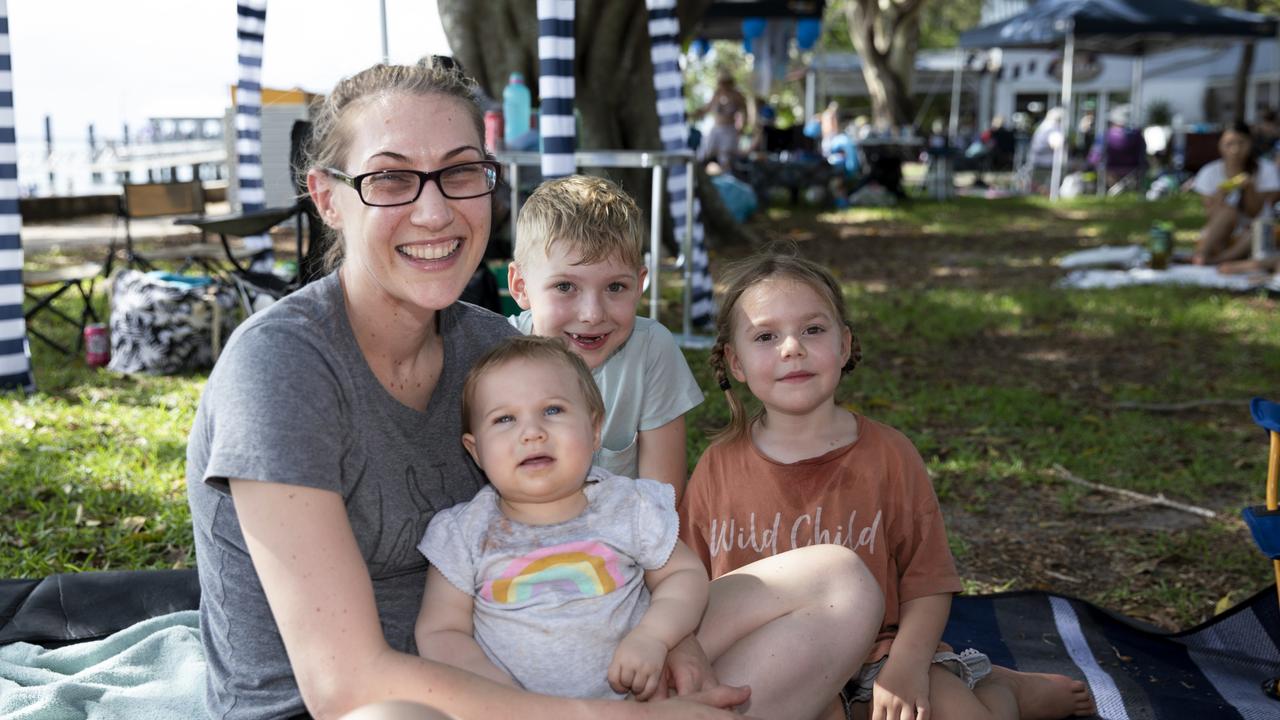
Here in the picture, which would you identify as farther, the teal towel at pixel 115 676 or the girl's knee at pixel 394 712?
the teal towel at pixel 115 676

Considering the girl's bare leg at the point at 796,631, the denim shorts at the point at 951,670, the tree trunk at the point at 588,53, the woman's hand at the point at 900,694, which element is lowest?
the denim shorts at the point at 951,670

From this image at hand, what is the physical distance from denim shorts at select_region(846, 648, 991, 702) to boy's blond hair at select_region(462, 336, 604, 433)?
80 centimetres

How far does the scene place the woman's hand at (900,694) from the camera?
7.18 ft

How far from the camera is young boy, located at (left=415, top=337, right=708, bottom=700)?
198 cm

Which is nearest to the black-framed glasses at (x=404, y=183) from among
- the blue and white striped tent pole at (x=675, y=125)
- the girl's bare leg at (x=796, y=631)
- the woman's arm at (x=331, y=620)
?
the woman's arm at (x=331, y=620)

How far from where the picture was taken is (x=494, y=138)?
6.61 metres

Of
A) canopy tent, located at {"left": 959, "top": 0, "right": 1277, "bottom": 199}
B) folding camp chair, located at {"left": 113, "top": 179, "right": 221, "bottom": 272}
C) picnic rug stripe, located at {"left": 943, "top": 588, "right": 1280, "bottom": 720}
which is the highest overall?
canopy tent, located at {"left": 959, "top": 0, "right": 1277, "bottom": 199}

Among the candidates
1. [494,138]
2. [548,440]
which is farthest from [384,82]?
[494,138]

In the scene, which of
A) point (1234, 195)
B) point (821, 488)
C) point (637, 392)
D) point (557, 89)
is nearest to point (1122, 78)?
point (1234, 195)

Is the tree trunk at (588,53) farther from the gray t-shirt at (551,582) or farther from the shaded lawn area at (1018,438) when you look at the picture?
the gray t-shirt at (551,582)

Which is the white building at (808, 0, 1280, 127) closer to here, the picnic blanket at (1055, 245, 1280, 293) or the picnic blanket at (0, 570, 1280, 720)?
the picnic blanket at (1055, 245, 1280, 293)

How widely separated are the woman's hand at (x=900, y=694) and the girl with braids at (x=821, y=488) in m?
0.07

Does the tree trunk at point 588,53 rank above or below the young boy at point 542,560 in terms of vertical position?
above

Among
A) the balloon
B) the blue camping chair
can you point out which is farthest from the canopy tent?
the blue camping chair
